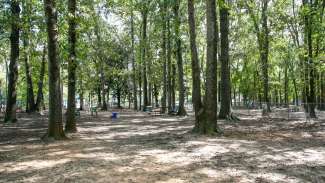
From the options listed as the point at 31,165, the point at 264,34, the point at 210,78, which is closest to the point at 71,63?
the point at 210,78

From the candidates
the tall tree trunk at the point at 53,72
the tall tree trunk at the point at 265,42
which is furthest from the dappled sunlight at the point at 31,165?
the tall tree trunk at the point at 265,42

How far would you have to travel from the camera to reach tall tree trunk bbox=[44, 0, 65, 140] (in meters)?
14.1

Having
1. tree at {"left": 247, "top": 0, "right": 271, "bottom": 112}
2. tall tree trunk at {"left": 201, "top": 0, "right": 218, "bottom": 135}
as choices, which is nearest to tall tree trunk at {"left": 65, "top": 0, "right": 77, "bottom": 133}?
tall tree trunk at {"left": 201, "top": 0, "right": 218, "bottom": 135}

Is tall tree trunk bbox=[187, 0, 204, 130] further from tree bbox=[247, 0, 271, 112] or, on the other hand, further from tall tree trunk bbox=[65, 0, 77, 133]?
tree bbox=[247, 0, 271, 112]

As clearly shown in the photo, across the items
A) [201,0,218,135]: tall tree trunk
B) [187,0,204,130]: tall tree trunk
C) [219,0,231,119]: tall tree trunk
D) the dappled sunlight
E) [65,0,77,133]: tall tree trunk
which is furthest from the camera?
[219,0,231,119]: tall tree trunk

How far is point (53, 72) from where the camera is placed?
14266 millimetres

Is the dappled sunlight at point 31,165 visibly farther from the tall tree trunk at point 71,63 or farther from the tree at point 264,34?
the tree at point 264,34

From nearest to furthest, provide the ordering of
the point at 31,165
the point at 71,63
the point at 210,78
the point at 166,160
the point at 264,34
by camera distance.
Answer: the point at 31,165, the point at 166,160, the point at 210,78, the point at 71,63, the point at 264,34

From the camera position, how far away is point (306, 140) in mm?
14055

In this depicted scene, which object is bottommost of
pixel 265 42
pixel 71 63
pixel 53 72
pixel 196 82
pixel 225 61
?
pixel 196 82

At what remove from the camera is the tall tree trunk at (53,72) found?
14.1m

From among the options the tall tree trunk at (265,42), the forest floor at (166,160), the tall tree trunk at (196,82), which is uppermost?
the tall tree trunk at (265,42)

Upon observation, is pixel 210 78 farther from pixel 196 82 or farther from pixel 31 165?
pixel 31 165

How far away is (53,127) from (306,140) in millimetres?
8949
